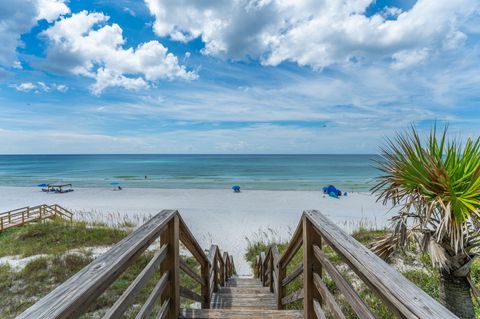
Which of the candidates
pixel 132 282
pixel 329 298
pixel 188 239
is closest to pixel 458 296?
pixel 329 298

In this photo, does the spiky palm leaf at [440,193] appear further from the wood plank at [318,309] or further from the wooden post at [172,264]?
the wooden post at [172,264]

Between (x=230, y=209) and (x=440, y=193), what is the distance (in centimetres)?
1582

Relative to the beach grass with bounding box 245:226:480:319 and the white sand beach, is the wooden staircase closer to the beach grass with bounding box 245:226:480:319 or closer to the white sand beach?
the beach grass with bounding box 245:226:480:319

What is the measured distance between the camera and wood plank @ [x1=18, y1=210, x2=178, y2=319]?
30.1 inches

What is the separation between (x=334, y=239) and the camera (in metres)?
1.44

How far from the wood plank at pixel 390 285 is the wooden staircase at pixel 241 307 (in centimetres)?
132

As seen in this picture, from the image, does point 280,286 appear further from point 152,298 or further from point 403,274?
point 403,274

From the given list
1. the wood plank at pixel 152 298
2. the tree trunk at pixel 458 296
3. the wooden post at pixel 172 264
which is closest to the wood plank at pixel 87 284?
the wood plank at pixel 152 298

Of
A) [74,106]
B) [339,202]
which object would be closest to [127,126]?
[74,106]

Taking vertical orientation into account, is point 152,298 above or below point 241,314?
above

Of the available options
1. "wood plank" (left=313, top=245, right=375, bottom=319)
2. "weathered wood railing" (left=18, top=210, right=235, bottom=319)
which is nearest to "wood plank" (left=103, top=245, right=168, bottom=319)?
"weathered wood railing" (left=18, top=210, right=235, bottom=319)

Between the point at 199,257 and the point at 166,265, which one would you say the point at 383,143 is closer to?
the point at 199,257

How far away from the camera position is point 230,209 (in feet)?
59.4

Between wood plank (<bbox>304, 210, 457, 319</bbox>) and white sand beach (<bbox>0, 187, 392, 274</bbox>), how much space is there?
8.10 m
